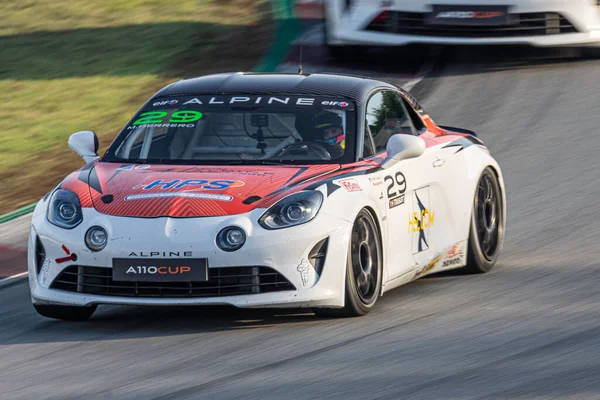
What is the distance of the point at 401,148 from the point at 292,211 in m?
1.03

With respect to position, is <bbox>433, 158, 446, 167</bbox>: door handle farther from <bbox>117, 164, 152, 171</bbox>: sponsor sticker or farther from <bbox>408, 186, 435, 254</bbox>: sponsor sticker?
<bbox>117, 164, 152, 171</bbox>: sponsor sticker

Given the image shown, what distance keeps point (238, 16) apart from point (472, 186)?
10.8m

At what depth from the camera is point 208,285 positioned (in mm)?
6598

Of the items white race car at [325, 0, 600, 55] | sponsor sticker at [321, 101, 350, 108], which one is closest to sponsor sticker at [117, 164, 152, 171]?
sponsor sticker at [321, 101, 350, 108]

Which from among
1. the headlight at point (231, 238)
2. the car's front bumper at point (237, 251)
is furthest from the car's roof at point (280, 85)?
the headlight at point (231, 238)

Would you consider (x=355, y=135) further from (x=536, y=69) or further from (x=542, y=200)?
(x=536, y=69)

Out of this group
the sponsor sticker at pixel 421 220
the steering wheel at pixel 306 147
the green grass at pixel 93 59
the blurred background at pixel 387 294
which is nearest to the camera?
the blurred background at pixel 387 294

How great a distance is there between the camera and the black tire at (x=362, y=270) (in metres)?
6.82

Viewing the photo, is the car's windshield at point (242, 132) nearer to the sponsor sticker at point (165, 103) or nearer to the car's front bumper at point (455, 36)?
the sponsor sticker at point (165, 103)

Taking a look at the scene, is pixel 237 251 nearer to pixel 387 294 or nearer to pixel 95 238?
pixel 95 238

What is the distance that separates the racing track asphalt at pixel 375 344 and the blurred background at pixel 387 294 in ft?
0.06

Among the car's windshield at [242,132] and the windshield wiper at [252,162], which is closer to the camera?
the windshield wiper at [252,162]

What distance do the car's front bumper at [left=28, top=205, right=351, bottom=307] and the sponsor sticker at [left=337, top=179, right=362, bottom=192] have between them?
0.27 metres

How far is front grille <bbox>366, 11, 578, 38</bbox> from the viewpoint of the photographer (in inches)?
582
